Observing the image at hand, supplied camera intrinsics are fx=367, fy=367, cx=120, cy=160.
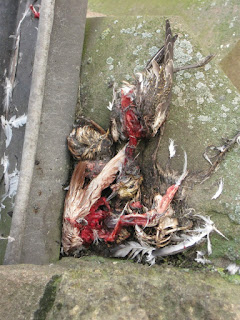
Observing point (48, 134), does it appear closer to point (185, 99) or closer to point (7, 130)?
point (7, 130)

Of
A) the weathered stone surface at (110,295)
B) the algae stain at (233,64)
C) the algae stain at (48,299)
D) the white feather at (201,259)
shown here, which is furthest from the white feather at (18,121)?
the algae stain at (233,64)

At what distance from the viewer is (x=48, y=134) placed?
252 cm

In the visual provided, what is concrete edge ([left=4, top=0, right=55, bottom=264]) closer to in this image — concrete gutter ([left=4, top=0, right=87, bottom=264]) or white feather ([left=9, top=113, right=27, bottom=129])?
concrete gutter ([left=4, top=0, right=87, bottom=264])

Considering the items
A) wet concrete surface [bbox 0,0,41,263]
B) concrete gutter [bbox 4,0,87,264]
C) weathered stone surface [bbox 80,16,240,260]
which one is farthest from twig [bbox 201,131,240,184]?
wet concrete surface [bbox 0,0,41,263]

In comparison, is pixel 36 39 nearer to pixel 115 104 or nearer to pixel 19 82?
pixel 19 82

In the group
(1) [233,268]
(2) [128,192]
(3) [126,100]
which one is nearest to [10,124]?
(3) [126,100]

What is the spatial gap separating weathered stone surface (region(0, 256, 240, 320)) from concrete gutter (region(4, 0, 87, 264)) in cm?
52

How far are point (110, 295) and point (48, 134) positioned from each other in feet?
4.18

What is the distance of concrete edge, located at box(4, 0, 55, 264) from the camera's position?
7.39ft

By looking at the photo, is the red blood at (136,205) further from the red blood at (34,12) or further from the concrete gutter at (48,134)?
the red blood at (34,12)

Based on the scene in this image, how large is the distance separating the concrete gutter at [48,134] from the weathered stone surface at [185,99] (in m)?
0.22

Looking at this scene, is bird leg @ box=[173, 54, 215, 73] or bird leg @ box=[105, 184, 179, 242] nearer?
bird leg @ box=[105, 184, 179, 242]

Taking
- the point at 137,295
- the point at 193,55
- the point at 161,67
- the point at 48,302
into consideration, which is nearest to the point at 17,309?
the point at 48,302

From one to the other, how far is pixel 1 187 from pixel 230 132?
167cm
